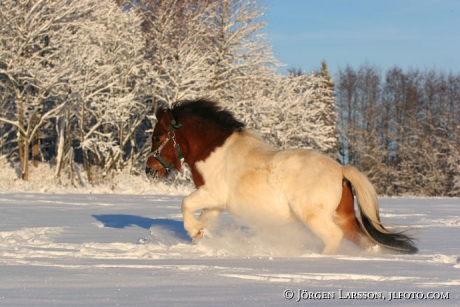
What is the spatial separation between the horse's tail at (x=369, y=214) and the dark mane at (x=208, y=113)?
1579 mm

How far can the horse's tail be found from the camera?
6.78 metres

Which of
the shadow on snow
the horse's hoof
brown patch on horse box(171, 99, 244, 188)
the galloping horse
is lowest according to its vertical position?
the shadow on snow

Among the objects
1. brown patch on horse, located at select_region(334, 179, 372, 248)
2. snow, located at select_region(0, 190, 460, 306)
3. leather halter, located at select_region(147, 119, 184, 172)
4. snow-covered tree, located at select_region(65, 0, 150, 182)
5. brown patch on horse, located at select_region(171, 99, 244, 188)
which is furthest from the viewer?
snow-covered tree, located at select_region(65, 0, 150, 182)

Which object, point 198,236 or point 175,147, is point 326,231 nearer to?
point 198,236

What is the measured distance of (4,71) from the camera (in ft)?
85.1

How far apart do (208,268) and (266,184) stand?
1.86 meters

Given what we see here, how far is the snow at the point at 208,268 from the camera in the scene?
3.94 meters

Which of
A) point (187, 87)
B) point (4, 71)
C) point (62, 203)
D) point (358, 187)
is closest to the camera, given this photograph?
point (358, 187)

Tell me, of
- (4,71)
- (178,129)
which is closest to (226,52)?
(4,71)

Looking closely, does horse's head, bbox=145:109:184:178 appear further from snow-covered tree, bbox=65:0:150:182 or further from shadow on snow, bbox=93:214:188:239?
snow-covered tree, bbox=65:0:150:182

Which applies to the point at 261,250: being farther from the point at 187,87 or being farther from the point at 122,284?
the point at 187,87

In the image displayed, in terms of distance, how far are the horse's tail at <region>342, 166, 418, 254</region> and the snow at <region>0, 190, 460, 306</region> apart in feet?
0.54

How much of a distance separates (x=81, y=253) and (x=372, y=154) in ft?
126

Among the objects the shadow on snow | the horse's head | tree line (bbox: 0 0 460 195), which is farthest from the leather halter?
tree line (bbox: 0 0 460 195)
